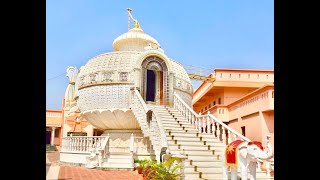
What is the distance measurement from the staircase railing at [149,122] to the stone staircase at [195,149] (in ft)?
1.15

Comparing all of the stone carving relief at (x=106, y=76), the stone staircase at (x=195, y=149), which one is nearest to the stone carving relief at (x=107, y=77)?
the stone carving relief at (x=106, y=76)

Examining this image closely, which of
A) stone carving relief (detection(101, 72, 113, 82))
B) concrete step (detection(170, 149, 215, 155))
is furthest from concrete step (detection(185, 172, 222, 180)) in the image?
stone carving relief (detection(101, 72, 113, 82))

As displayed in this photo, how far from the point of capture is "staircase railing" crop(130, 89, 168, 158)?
406 inches

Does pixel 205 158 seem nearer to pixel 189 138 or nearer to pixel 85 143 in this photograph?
pixel 189 138

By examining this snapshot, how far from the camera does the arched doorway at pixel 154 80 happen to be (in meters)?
15.1

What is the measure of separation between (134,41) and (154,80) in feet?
9.83

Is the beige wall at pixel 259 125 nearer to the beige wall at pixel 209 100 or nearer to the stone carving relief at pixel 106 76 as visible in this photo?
the beige wall at pixel 209 100

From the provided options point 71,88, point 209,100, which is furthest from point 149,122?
point 209,100

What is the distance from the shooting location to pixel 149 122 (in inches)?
489
